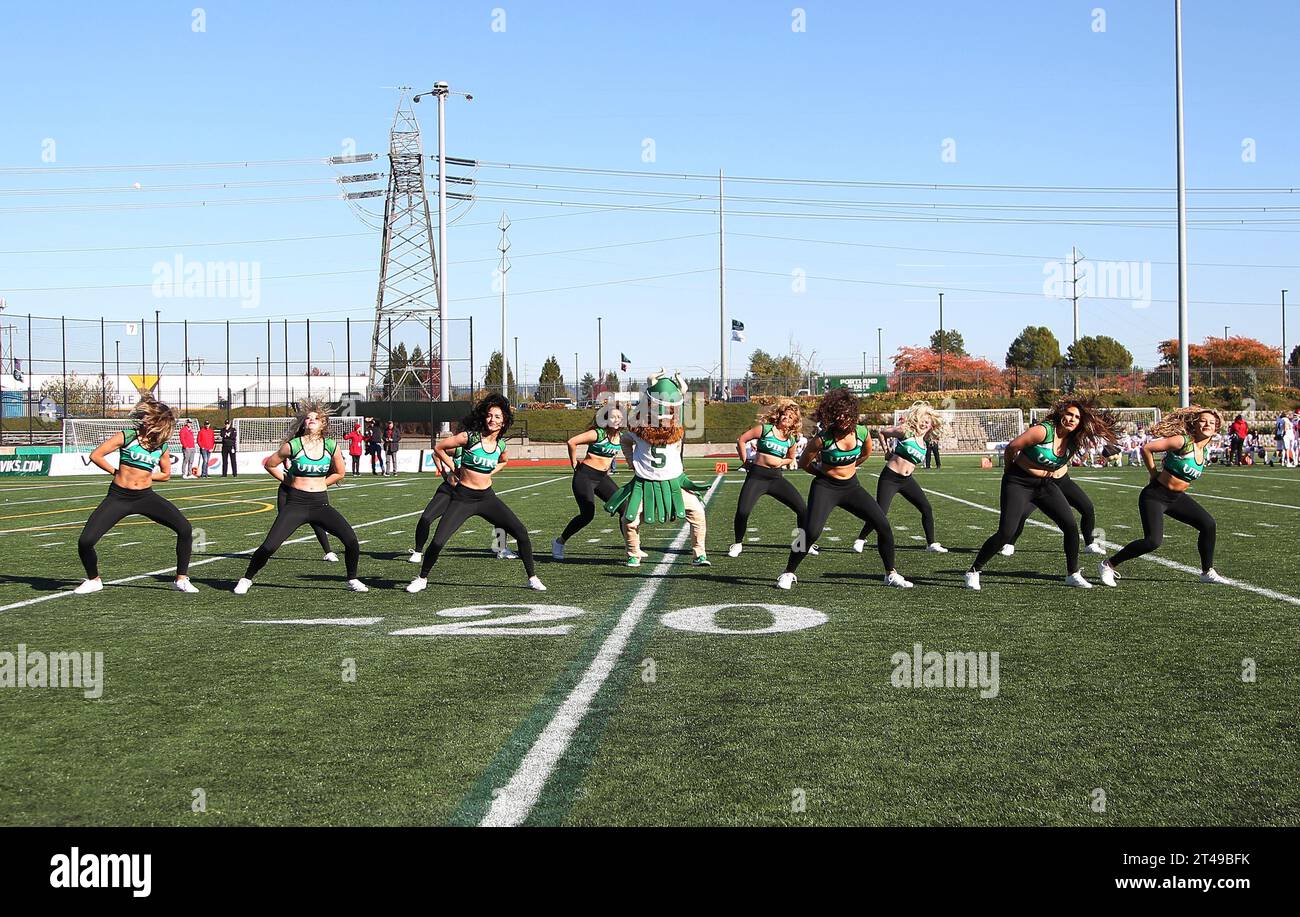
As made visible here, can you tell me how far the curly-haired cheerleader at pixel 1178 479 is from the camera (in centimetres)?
1035

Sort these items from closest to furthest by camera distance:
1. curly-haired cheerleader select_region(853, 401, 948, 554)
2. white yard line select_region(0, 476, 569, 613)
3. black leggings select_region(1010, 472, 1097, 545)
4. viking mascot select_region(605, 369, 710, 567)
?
white yard line select_region(0, 476, 569, 613)
viking mascot select_region(605, 369, 710, 567)
black leggings select_region(1010, 472, 1097, 545)
curly-haired cheerleader select_region(853, 401, 948, 554)

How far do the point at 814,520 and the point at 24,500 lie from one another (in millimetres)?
20294

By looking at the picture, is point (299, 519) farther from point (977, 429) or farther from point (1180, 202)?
point (977, 429)

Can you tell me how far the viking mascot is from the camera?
1146cm

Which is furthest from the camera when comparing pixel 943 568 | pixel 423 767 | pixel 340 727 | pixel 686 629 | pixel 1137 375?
pixel 1137 375

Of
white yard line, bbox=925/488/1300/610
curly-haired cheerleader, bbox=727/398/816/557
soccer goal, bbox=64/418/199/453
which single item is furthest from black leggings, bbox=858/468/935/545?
soccer goal, bbox=64/418/199/453

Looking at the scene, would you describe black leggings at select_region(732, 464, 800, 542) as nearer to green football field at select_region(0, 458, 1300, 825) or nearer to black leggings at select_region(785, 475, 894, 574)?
green football field at select_region(0, 458, 1300, 825)

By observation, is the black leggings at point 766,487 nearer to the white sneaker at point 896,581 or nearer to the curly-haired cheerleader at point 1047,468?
the white sneaker at point 896,581

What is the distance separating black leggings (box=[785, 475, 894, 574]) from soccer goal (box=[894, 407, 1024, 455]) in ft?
165

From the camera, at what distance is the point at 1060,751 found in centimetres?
504
